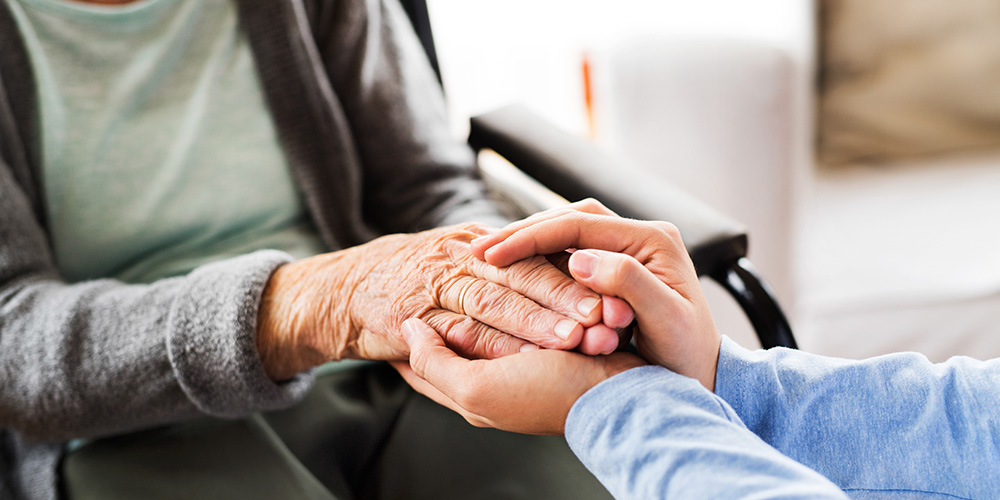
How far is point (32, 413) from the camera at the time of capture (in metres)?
0.67

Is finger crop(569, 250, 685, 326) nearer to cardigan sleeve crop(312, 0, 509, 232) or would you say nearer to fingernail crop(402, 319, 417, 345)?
fingernail crop(402, 319, 417, 345)

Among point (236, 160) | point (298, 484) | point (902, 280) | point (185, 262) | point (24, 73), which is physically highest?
point (24, 73)

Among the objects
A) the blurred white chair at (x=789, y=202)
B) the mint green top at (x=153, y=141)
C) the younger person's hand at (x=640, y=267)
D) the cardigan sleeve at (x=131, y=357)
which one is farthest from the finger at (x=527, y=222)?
the blurred white chair at (x=789, y=202)

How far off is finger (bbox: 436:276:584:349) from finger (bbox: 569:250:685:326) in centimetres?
3

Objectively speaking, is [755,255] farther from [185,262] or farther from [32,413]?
[32,413]

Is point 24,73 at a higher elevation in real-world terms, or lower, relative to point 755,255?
higher

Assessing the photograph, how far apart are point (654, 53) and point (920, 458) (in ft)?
2.52

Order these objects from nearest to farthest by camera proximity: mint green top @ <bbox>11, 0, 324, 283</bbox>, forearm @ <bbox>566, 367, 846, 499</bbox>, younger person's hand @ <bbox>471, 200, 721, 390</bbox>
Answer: forearm @ <bbox>566, 367, 846, 499</bbox>
younger person's hand @ <bbox>471, 200, 721, 390</bbox>
mint green top @ <bbox>11, 0, 324, 283</bbox>

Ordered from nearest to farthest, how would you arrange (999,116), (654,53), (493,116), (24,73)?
(24,73), (493,116), (654,53), (999,116)

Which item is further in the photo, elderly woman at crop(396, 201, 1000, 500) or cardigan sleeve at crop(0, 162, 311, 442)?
cardigan sleeve at crop(0, 162, 311, 442)

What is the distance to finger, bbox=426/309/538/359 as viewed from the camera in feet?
1.97

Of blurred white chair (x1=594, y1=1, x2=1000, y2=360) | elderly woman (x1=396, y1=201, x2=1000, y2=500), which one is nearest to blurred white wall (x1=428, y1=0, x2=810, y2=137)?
blurred white chair (x1=594, y1=1, x2=1000, y2=360)

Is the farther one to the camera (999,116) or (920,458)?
(999,116)

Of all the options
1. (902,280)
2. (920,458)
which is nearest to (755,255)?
(902,280)
